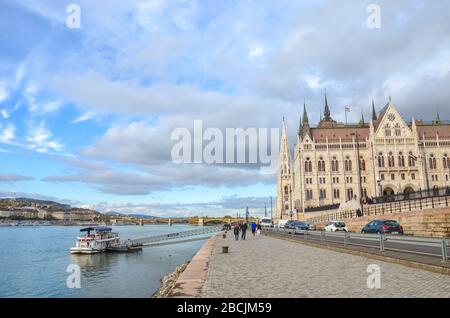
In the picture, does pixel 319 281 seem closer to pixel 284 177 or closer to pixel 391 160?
pixel 391 160

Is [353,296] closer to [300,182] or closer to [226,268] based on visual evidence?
[226,268]

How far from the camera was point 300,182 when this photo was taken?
335 feet

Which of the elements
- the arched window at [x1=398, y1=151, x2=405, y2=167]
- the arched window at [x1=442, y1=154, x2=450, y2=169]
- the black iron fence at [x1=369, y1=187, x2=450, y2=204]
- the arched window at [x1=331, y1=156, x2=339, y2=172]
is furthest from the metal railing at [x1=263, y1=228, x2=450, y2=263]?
the arched window at [x1=442, y1=154, x2=450, y2=169]

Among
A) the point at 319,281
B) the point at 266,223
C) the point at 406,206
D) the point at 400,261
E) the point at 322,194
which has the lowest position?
the point at 319,281

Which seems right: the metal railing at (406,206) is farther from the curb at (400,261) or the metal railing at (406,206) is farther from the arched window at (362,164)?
the arched window at (362,164)

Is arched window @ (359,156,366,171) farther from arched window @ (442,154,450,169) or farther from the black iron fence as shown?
the black iron fence

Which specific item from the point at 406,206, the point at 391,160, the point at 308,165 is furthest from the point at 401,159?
the point at 406,206

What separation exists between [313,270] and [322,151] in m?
93.7

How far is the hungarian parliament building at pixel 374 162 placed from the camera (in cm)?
9594

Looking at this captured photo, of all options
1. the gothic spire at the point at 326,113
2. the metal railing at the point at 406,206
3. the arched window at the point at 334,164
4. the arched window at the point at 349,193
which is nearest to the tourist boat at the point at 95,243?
the metal railing at the point at 406,206

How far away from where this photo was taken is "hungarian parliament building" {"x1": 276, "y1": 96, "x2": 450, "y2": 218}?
9594 cm

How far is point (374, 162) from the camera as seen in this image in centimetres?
9700
